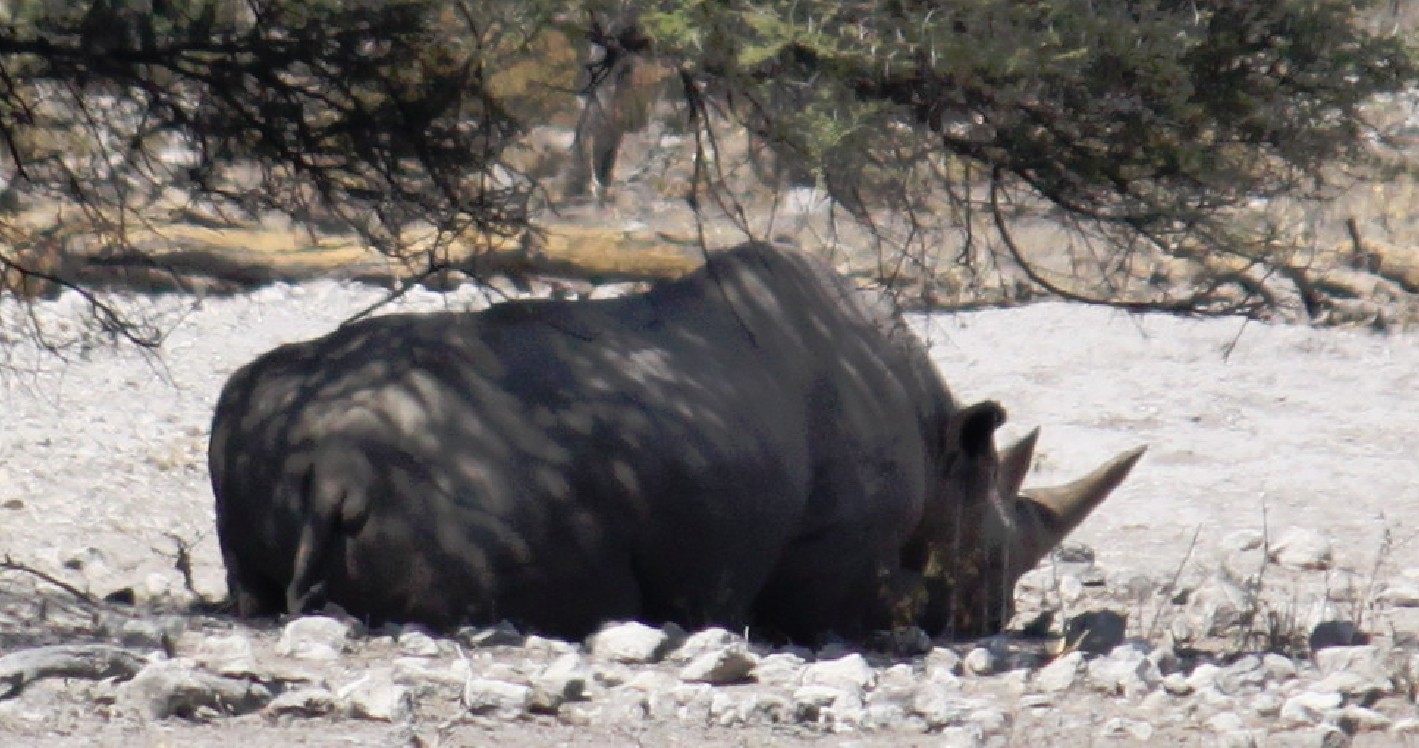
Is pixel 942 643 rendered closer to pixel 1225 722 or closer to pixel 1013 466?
pixel 1013 466

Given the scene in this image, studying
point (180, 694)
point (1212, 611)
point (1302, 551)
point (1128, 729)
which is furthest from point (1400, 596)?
point (180, 694)

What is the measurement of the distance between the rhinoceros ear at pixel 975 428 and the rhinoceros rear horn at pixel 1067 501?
24.5 inches

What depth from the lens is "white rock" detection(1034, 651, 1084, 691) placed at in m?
5.58

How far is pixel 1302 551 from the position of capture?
8.92 meters

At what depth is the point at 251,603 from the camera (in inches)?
257

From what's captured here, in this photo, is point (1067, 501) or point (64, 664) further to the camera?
point (1067, 501)

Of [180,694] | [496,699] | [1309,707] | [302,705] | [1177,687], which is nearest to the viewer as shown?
[180,694]

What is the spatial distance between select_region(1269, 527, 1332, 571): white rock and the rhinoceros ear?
6.17 feet

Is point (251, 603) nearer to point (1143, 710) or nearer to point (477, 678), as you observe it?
point (477, 678)

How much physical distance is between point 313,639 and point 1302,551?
4.94 metres

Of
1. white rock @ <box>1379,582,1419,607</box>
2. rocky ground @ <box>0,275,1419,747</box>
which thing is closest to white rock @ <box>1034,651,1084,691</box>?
rocky ground @ <box>0,275,1419,747</box>

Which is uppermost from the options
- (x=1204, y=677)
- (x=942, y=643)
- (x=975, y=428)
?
(x=975, y=428)

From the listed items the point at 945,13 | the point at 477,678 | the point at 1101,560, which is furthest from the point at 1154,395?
the point at 477,678

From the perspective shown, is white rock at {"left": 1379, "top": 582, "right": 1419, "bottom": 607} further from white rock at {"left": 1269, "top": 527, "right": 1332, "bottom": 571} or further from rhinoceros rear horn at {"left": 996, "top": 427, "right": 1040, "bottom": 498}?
rhinoceros rear horn at {"left": 996, "top": 427, "right": 1040, "bottom": 498}
